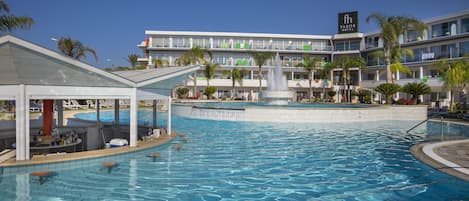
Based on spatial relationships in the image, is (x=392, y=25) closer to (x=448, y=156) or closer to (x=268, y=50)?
(x=448, y=156)

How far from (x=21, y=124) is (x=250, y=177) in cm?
610

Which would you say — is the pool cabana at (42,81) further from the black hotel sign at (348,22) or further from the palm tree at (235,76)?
the black hotel sign at (348,22)

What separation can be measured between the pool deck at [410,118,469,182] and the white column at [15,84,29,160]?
1063 centimetres

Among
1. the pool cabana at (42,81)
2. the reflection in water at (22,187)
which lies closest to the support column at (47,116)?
the pool cabana at (42,81)

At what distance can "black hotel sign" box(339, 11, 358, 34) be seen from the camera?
54469 mm

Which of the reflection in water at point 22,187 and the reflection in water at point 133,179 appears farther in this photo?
the reflection in water at point 133,179

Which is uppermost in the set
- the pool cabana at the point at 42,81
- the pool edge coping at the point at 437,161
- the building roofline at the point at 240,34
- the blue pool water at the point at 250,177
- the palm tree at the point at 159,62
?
the building roofline at the point at 240,34

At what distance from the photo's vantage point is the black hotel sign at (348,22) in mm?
54469

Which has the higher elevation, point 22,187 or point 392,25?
point 392,25

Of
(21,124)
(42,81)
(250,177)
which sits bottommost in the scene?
(250,177)

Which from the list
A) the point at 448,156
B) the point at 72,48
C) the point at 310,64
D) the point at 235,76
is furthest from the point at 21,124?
the point at 310,64

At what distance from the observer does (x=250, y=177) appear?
8.01 meters

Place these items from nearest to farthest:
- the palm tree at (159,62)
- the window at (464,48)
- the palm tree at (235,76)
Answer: the window at (464,48) < the palm tree at (159,62) < the palm tree at (235,76)

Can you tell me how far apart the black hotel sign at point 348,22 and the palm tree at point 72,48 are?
40.6 m
